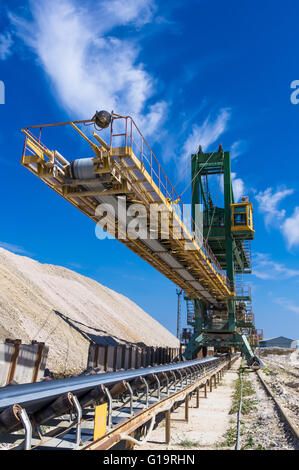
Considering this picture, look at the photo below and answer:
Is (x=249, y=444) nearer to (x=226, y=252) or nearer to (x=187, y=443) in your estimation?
(x=187, y=443)

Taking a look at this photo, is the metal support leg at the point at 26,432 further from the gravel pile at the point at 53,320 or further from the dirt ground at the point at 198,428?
the gravel pile at the point at 53,320

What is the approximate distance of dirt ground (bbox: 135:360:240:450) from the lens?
7.35 m

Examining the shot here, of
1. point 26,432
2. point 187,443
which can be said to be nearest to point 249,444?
point 187,443

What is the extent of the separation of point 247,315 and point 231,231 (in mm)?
6232

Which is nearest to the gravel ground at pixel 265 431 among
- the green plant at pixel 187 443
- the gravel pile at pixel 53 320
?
the green plant at pixel 187 443

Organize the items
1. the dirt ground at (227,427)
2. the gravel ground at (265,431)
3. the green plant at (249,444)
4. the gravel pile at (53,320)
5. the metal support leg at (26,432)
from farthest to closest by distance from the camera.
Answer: the gravel pile at (53,320), the dirt ground at (227,427), the gravel ground at (265,431), the green plant at (249,444), the metal support leg at (26,432)

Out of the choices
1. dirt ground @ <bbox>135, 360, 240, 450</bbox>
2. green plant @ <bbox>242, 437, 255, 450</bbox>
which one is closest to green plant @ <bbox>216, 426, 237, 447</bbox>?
dirt ground @ <bbox>135, 360, 240, 450</bbox>

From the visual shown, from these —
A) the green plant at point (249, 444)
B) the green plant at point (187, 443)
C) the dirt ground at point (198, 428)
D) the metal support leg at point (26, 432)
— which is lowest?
the dirt ground at point (198, 428)

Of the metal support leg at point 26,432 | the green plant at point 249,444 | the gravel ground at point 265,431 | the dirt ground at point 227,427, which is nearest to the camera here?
the metal support leg at point 26,432

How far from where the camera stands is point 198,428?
8984 mm

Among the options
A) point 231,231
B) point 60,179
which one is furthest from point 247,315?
point 60,179

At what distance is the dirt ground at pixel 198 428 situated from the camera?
→ 7.35 m

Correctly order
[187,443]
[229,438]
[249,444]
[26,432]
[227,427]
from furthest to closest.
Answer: [227,427] < [229,438] < [187,443] < [249,444] < [26,432]
